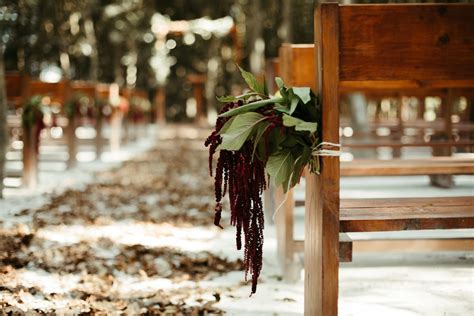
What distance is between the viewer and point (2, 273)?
334 centimetres

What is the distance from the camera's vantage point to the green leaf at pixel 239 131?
2217 millimetres

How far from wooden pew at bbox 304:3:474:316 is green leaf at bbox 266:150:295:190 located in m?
Result: 0.12

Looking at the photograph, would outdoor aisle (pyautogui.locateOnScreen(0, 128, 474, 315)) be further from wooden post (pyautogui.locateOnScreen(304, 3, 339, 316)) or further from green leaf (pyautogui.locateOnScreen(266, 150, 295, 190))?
green leaf (pyautogui.locateOnScreen(266, 150, 295, 190))

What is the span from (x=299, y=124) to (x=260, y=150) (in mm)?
223

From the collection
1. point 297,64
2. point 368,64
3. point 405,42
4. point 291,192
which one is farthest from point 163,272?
point 405,42

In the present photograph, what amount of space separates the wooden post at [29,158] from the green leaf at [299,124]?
5.49 m

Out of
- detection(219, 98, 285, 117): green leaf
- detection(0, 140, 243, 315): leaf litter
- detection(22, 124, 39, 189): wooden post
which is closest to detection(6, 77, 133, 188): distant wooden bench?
detection(22, 124, 39, 189): wooden post

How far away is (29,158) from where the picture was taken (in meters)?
7.11

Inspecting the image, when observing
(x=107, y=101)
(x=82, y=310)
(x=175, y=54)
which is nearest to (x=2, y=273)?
(x=82, y=310)

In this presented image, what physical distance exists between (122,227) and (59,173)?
4.11 meters

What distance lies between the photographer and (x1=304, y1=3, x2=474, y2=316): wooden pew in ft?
7.22

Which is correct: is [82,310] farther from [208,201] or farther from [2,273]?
[208,201]

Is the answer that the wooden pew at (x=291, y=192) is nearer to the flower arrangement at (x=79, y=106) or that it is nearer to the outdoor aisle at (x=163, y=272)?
the outdoor aisle at (x=163, y=272)

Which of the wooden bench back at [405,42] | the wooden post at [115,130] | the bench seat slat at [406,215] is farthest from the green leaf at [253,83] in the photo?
the wooden post at [115,130]
